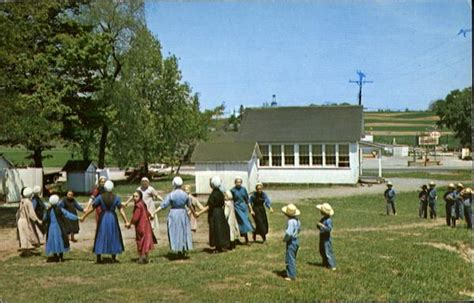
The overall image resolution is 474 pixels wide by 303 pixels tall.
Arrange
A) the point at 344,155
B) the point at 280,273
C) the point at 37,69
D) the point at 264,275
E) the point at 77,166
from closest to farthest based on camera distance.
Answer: the point at 264,275
the point at 280,273
the point at 37,69
the point at 77,166
the point at 344,155

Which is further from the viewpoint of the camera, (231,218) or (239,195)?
(239,195)

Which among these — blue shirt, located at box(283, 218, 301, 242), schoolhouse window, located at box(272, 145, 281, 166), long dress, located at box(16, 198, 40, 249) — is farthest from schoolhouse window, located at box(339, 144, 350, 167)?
blue shirt, located at box(283, 218, 301, 242)

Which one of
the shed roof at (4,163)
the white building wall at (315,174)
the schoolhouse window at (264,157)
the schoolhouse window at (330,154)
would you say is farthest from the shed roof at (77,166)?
the schoolhouse window at (330,154)

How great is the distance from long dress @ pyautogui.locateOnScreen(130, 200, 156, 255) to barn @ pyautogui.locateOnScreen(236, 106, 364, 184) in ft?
78.0

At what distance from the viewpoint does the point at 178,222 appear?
11.3 meters

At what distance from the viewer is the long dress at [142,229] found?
11.0 meters

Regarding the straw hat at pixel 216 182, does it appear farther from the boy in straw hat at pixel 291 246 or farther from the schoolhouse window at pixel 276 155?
the schoolhouse window at pixel 276 155

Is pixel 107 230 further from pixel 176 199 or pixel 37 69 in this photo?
pixel 37 69

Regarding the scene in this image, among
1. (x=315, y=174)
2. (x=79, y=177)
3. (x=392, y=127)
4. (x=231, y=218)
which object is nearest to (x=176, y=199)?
(x=231, y=218)

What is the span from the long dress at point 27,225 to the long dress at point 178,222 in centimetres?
355

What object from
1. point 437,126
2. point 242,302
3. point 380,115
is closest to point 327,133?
point 242,302

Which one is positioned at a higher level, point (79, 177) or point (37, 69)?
point (37, 69)

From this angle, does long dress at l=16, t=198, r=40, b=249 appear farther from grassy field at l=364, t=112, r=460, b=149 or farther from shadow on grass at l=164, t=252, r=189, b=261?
grassy field at l=364, t=112, r=460, b=149

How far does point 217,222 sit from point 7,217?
12.0 metres
